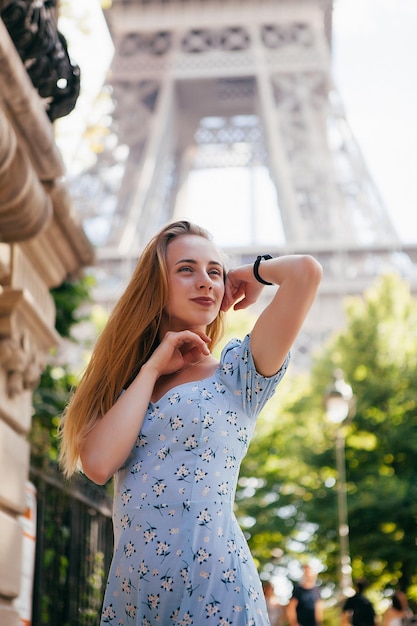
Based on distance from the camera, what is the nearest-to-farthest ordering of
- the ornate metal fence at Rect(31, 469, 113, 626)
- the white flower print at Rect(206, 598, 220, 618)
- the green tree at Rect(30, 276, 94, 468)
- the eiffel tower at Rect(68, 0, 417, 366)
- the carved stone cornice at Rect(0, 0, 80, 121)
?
the white flower print at Rect(206, 598, 220, 618)
the carved stone cornice at Rect(0, 0, 80, 121)
the ornate metal fence at Rect(31, 469, 113, 626)
the green tree at Rect(30, 276, 94, 468)
the eiffel tower at Rect(68, 0, 417, 366)

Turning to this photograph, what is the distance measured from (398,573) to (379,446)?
114 inches

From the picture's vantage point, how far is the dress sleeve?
2605mm

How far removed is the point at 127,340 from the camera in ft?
9.07

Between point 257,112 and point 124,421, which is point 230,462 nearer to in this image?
point 124,421

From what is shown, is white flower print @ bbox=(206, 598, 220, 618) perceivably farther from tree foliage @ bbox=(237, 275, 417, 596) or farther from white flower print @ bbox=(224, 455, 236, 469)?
tree foliage @ bbox=(237, 275, 417, 596)

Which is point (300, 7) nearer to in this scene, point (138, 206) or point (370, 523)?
point (138, 206)

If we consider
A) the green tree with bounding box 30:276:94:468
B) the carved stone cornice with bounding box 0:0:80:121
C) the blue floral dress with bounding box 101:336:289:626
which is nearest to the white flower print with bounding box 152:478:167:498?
the blue floral dress with bounding box 101:336:289:626

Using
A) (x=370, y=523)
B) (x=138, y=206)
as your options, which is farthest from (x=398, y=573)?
(x=138, y=206)

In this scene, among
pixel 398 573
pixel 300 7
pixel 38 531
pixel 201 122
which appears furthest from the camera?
pixel 201 122

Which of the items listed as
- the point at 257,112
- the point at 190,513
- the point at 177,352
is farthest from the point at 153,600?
the point at 257,112

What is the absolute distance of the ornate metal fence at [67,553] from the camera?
6906 millimetres

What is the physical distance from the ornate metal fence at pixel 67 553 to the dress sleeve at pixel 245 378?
4.35 meters

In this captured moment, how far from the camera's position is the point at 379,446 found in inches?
880

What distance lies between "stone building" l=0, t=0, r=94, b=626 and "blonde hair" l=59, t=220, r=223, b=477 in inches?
88.1
